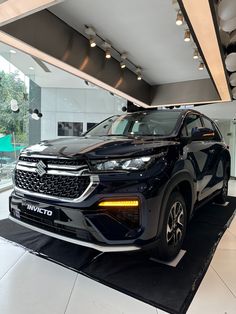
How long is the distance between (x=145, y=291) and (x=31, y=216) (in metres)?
1.01

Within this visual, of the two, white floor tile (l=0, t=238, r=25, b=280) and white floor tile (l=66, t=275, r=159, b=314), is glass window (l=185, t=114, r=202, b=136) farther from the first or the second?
white floor tile (l=0, t=238, r=25, b=280)

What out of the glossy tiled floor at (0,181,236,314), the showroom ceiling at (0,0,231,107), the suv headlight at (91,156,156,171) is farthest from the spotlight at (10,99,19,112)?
the suv headlight at (91,156,156,171)

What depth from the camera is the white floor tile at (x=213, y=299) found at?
1.61 meters

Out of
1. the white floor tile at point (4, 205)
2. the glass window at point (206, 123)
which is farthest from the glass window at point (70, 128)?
the glass window at point (206, 123)

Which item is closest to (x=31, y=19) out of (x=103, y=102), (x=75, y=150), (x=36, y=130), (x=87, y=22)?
(x=87, y=22)

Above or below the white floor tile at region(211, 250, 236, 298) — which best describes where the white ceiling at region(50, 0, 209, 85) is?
above

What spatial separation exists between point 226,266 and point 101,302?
3.71 ft

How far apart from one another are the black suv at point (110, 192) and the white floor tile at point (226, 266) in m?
0.37

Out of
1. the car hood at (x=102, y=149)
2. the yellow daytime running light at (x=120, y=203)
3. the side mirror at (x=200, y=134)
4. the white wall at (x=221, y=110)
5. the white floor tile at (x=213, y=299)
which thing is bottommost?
the white floor tile at (x=213, y=299)

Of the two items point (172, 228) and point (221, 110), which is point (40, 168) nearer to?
point (172, 228)

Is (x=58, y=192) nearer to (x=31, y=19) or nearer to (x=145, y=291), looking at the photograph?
(x=145, y=291)

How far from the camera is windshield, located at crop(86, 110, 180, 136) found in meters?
2.60

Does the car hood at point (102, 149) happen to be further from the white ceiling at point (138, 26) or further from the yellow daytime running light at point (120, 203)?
the white ceiling at point (138, 26)

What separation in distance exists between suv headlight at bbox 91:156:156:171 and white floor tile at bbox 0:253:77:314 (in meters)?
0.86
